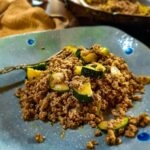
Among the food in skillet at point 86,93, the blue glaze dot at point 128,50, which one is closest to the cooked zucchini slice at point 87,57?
the food in skillet at point 86,93

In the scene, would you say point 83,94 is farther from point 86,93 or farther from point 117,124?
point 117,124

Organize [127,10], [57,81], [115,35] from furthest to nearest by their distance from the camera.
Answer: [127,10] → [115,35] → [57,81]

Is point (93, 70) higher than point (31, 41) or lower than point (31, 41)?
higher

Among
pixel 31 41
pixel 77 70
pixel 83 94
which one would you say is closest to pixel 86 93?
pixel 83 94

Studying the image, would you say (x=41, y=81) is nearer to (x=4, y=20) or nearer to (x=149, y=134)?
(x=149, y=134)

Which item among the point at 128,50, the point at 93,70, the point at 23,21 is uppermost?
the point at 93,70

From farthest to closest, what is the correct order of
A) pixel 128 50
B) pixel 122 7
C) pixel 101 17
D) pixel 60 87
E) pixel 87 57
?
pixel 122 7 < pixel 101 17 < pixel 128 50 < pixel 87 57 < pixel 60 87

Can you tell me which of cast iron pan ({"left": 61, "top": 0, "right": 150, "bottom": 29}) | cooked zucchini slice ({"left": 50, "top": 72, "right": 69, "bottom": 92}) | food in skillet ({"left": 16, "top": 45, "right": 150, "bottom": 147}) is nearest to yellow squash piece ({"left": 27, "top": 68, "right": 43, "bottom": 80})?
food in skillet ({"left": 16, "top": 45, "right": 150, "bottom": 147})

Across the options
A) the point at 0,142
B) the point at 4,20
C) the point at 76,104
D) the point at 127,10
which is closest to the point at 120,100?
the point at 76,104
